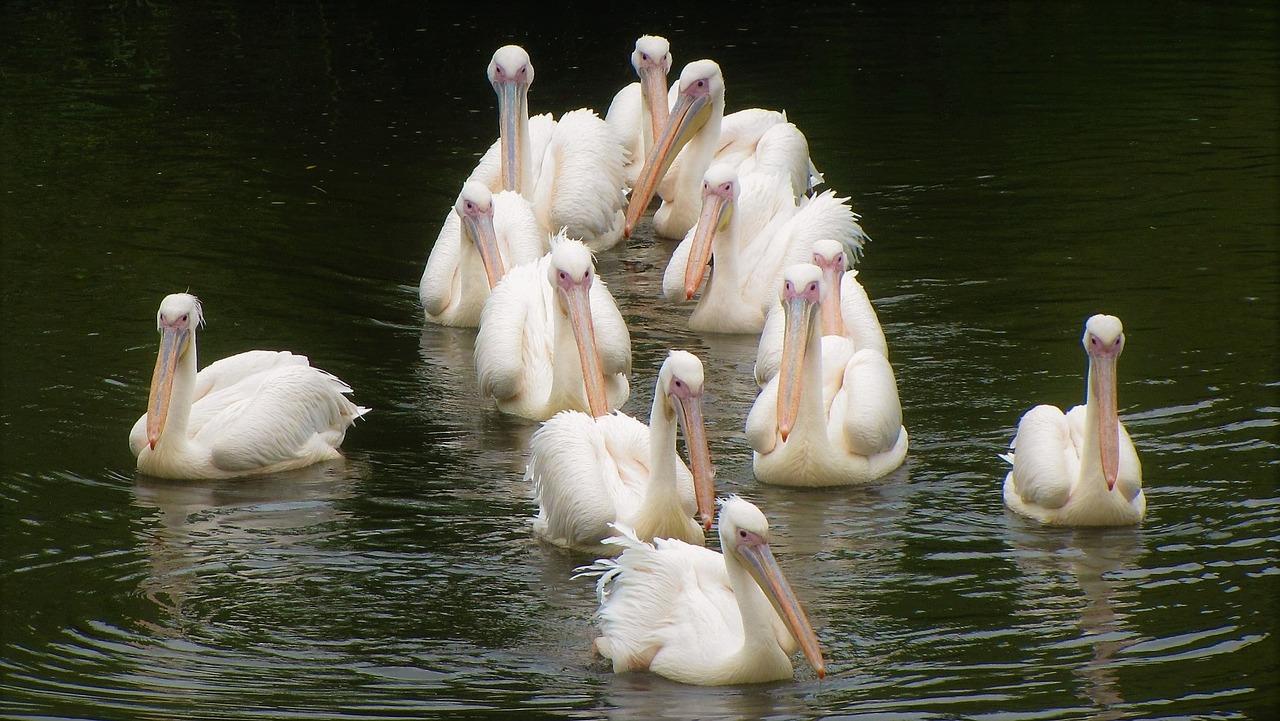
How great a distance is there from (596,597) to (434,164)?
23.3 feet

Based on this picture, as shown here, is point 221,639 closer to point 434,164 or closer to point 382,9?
point 434,164

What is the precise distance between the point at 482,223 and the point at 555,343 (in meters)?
1.42

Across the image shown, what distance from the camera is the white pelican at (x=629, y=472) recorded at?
660 cm

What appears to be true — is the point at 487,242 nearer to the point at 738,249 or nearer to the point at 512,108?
the point at 738,249

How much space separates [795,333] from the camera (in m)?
7.43

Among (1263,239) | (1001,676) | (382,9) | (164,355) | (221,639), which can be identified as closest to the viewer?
(1001,676)

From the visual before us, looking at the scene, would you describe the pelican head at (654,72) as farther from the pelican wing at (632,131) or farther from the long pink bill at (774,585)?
the long pink bill at (774,585)

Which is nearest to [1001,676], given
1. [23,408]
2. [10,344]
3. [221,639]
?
[221,639]

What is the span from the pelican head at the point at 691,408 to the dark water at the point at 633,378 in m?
0.41

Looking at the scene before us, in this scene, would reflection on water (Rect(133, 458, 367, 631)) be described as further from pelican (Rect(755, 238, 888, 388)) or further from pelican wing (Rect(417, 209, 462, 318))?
pelican wing (Rect(417, 209, 462, 318))

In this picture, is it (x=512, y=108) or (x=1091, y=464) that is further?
(x=512, y=108)

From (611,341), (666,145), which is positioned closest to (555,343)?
(611,341)

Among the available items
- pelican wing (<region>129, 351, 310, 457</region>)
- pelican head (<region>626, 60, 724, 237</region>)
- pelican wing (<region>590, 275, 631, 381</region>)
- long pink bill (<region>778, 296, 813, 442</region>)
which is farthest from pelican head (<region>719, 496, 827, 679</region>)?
pelican head (<region>626, 60, 724, 237</region>)

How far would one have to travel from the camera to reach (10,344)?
937cm
